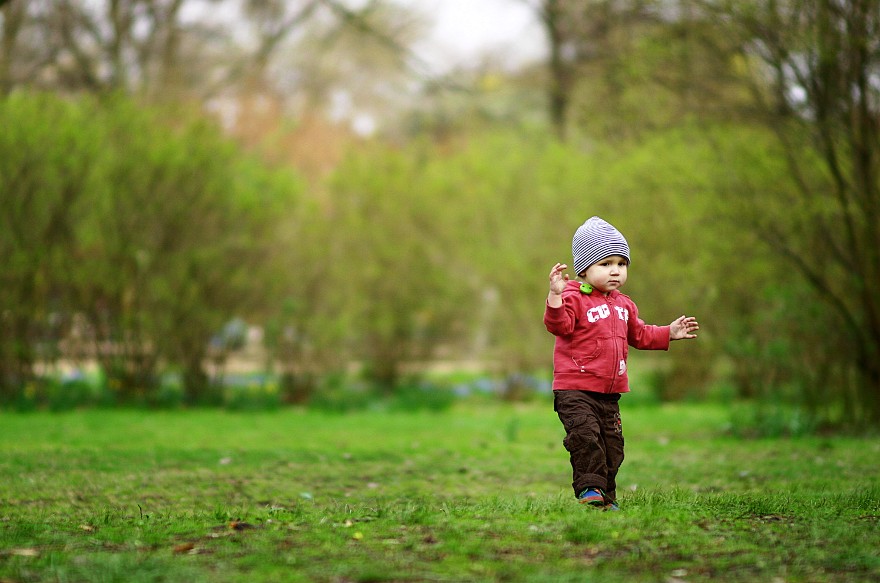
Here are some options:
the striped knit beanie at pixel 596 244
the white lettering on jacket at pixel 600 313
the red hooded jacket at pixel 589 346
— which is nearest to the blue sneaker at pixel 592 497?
the red hooded jacket at pixel 589 346

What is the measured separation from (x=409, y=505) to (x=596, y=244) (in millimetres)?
1591

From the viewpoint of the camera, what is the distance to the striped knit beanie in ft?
15.8

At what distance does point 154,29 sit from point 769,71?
48.3 feet

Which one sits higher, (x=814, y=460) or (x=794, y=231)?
(x=794, y=231)

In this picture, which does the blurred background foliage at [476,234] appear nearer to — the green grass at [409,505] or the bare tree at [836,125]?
the bare tree at [836,125]

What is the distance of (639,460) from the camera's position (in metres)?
7.42

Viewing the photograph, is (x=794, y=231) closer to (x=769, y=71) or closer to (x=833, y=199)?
(x=833, y=199)

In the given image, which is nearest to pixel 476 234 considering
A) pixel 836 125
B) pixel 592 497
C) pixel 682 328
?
pixel 836 125

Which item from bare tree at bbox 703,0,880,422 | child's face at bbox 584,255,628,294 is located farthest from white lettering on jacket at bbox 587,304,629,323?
bare tree at bbox 703,0,880,422

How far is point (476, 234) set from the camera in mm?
12922

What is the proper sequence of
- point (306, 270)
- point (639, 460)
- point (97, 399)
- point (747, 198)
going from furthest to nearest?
Result: point (306, 270), point (97, 399), point (747, 198), point (639, 460)

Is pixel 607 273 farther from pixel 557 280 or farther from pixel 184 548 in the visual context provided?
pixel 184 548

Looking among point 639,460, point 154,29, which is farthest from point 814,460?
point 154,29

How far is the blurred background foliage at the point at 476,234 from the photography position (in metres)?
8.62
